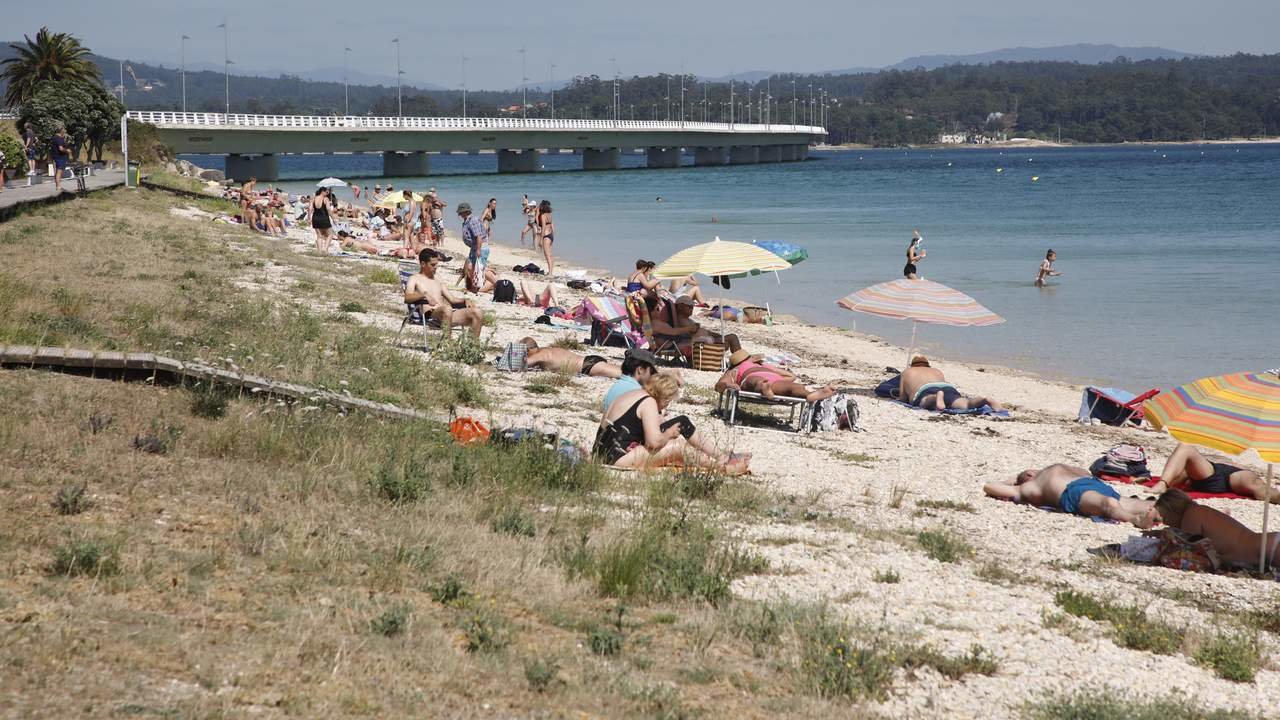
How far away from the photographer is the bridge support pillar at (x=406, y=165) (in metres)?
91.9

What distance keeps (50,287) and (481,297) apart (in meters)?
7.60

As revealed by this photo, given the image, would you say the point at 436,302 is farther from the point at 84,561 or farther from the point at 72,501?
the point at 84,561

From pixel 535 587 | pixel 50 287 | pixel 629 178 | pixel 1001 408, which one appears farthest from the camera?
pixel 629 178

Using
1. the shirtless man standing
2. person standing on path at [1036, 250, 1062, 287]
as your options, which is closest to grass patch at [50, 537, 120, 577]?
the shirtless man standing

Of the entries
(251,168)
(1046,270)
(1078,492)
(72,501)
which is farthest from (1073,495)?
(251,168)

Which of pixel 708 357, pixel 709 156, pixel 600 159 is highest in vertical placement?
pixel 709 156

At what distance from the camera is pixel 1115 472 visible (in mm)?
8594

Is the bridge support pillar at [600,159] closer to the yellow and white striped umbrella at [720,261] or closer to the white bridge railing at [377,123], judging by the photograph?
the white bridge railing at [377,123]

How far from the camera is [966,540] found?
672 centimetres

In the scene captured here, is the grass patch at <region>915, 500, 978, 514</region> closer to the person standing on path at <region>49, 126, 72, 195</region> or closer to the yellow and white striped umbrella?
the yellow and white striped umbrella

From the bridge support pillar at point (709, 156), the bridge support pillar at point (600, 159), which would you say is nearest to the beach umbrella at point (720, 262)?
the bridge support pillar at point (600, 159)

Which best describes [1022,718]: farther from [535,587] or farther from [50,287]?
[50,287]

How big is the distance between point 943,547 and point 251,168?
77.2 meters

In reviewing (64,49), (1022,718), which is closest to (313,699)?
(1022,718)
